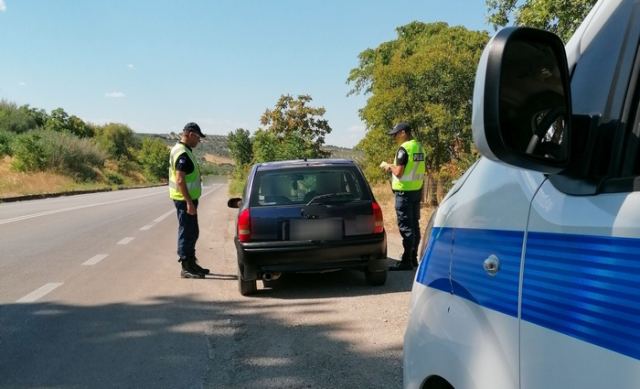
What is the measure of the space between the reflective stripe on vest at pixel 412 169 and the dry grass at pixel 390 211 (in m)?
2.10

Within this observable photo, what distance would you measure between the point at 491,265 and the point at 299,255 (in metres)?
4.66

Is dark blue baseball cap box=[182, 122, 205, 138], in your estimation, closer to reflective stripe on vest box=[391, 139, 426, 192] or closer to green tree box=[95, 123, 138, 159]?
reflective stripe on vest box=[391, 139, 426, 192]

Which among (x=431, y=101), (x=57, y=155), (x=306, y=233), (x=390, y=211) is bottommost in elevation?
(x=390, y=211)

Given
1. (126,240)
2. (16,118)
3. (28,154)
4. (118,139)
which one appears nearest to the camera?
(126,240)

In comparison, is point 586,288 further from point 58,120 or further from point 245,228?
point 58,120

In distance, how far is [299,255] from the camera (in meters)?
6.26

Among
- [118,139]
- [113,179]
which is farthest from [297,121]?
[118,139]

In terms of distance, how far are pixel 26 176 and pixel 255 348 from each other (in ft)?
150

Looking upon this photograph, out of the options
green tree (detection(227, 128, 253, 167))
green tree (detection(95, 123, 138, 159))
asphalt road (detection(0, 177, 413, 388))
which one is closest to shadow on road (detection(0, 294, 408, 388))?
asphalt road (detection(0, 177, 413, 388))

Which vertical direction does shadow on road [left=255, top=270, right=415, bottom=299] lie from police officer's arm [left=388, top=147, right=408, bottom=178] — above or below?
below

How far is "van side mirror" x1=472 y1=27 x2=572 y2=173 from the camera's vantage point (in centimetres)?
138

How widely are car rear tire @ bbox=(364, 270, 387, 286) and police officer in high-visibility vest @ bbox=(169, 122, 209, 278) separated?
97.8 inches

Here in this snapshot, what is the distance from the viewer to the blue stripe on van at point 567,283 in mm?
1191

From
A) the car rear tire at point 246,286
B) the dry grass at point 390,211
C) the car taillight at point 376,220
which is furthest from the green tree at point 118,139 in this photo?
the car taillight at point 376,220
